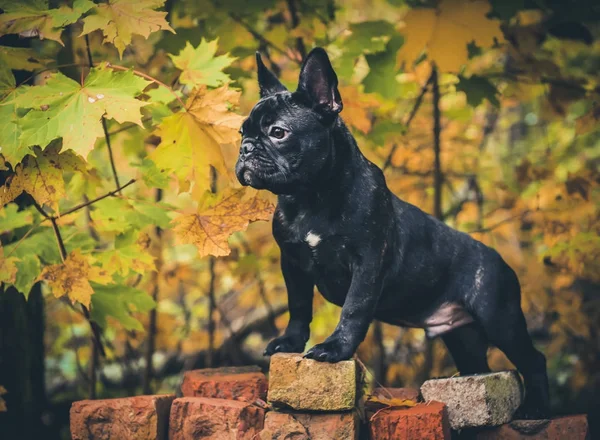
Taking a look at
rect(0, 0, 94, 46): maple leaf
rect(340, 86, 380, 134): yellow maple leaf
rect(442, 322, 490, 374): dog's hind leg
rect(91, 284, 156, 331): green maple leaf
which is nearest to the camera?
rect(0, 0, 94, 46): maple leaf

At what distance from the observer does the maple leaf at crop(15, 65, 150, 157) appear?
9.10ft

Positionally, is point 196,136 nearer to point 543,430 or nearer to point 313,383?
point 313,383

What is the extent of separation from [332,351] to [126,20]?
1.70 meters

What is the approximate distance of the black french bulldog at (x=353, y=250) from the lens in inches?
110

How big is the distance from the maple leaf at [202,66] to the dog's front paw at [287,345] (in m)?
1.33

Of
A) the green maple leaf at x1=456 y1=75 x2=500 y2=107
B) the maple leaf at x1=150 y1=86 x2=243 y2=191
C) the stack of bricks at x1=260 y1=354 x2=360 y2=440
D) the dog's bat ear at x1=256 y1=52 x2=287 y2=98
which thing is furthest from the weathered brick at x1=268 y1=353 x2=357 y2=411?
the green maple leaf at x1=456 y1=75 x2=500 y2=107

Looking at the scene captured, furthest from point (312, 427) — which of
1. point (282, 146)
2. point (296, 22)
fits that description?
point (296, 22)

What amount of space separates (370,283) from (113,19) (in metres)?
1.62

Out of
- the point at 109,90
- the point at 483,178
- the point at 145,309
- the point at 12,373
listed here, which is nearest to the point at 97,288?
the point at 145,309

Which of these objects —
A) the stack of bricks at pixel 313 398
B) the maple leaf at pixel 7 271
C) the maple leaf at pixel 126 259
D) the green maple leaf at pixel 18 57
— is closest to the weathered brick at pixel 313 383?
the stack of bricks at pixel 313 398

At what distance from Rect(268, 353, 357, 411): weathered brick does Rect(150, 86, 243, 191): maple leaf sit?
96cm

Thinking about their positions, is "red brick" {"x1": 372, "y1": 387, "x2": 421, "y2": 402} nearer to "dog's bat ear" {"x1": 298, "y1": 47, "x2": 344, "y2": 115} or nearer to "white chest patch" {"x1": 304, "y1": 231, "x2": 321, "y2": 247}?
"white chest patch" {"x1": 304, "y1": 231, "x2": 321, "y2": 247}

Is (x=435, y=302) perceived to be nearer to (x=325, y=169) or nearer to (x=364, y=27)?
(x=325, y=169)

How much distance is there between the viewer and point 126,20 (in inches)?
117
